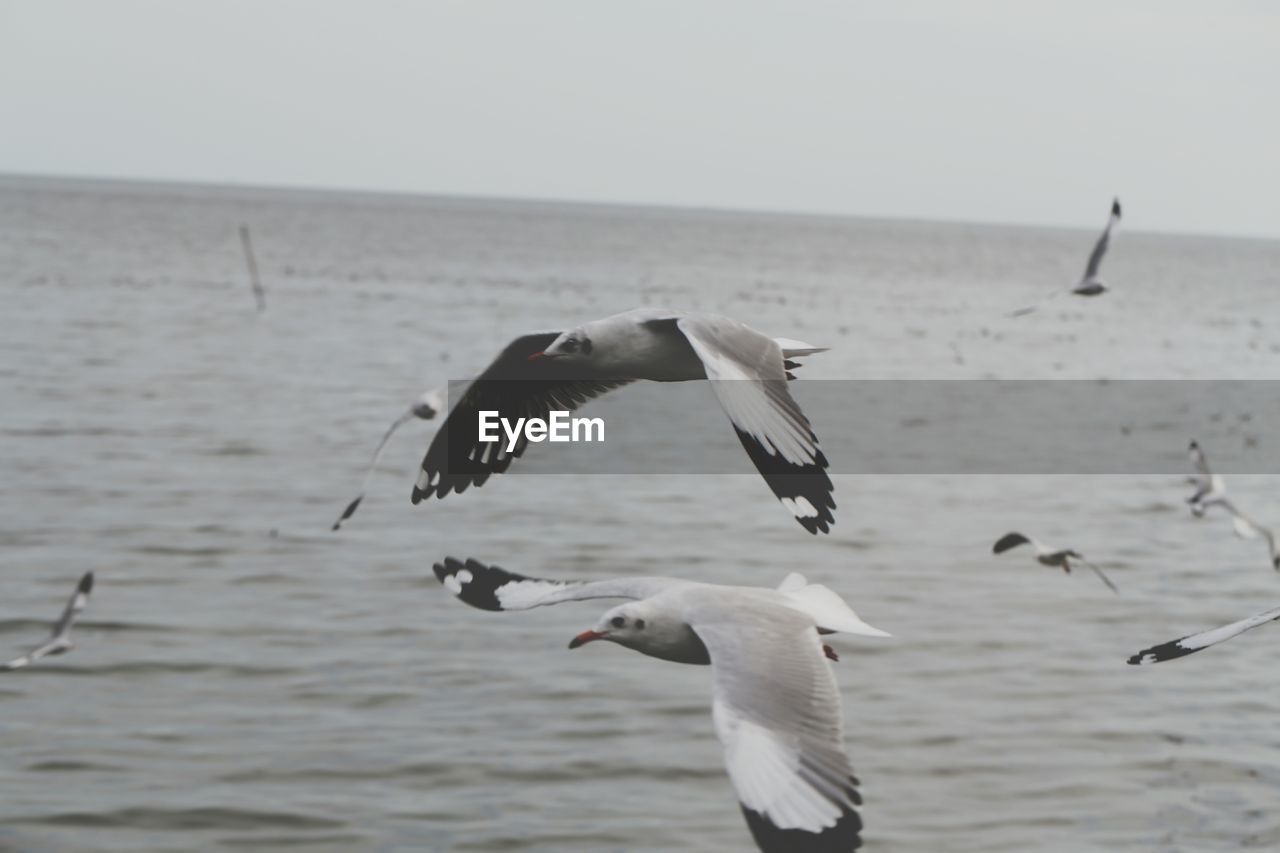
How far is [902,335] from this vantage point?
55.4m

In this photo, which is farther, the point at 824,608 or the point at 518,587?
the point at 518,587

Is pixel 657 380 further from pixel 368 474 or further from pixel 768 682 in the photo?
pixel 368 474

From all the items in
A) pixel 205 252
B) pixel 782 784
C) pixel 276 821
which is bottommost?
pixel 205 252

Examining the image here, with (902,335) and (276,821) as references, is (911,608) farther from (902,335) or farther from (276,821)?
(902,335)

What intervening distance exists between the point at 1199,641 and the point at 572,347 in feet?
6.19

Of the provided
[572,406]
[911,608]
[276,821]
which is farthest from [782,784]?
[911,608]

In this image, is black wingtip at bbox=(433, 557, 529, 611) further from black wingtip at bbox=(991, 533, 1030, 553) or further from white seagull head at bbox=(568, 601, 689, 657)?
black wingtip at bbox=(991, 533, 1030, 553)

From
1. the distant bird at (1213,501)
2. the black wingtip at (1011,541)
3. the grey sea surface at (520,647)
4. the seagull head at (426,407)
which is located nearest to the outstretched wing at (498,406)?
the seagull head at (426,407)

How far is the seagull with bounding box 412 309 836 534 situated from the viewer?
3.85 m

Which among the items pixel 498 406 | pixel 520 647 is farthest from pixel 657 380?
pixel 520 647

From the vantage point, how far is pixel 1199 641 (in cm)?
419

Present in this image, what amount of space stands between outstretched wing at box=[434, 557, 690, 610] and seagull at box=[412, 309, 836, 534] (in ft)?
1.60

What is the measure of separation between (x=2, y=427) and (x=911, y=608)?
1584 centimetres

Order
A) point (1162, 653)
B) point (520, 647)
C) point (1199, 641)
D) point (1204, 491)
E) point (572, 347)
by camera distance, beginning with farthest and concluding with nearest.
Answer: point (1204, 491)
point (520, 647)
point (572, 347)
point (1162, 653)
point (1199, 641)
